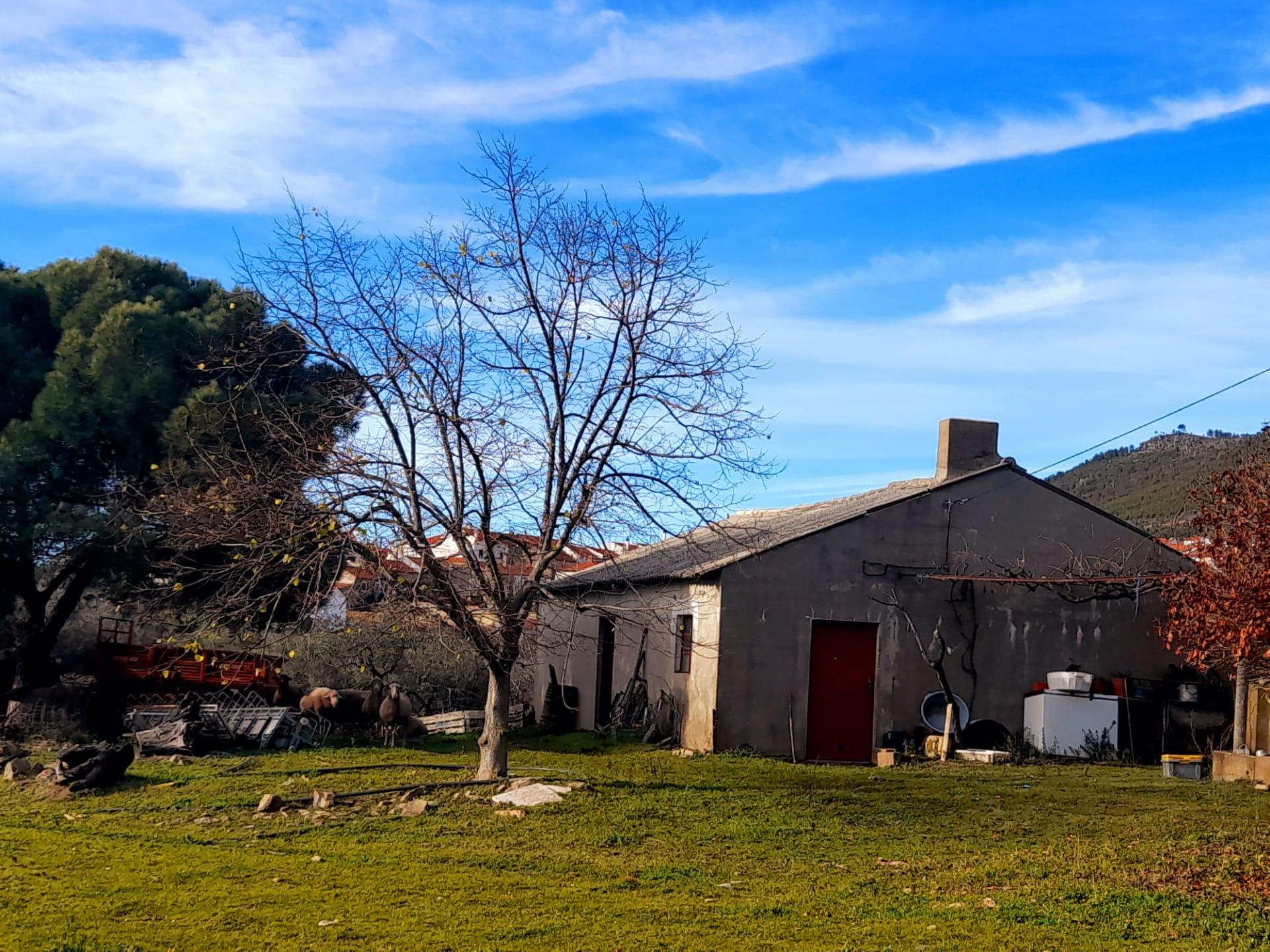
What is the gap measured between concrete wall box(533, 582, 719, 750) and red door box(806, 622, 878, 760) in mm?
1740

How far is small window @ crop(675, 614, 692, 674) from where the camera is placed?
67.2 ft

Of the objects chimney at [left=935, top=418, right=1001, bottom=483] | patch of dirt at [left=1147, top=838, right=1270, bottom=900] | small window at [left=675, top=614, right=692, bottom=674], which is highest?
chimney at [left=935, top=418, right=1001, bottom=483]

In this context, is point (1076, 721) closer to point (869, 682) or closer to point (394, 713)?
point (869, 682)

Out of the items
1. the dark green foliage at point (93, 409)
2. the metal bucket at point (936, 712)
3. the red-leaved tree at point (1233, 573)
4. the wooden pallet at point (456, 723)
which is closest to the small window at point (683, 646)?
the wooden pallet at point (456, 723)

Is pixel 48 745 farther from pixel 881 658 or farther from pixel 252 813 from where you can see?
pixel 881 658

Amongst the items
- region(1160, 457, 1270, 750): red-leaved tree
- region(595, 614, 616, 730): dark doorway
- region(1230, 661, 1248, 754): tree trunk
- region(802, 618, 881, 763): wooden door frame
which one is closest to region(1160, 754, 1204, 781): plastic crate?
region(1230, 661, 1248, 754): tree trunk

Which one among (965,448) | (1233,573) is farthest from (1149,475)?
(1233,573)

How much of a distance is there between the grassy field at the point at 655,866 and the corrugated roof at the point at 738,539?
3874 mm

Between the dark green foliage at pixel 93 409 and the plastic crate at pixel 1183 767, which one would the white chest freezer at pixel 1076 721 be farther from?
the dark green foliage at pixel 93 409

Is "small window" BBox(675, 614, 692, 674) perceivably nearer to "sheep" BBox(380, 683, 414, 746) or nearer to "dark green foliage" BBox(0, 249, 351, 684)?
"sheep" BBox(380, 683, 414, 746)

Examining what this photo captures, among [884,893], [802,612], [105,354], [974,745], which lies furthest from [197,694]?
[884,893]

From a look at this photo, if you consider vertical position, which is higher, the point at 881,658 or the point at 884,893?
the point at 881,658

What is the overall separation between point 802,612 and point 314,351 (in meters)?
9.35

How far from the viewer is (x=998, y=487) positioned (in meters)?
20.9
